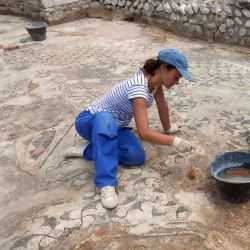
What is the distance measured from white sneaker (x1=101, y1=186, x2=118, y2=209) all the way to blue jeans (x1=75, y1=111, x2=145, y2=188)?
4cm

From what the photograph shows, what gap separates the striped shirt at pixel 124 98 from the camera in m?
3.02

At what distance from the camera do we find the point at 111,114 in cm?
330

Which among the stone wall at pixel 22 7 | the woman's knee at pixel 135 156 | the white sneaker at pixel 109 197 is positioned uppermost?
the woman's knee at pixel 135 156

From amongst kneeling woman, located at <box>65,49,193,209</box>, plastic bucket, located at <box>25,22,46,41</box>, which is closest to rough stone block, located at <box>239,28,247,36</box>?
plastic bucket, located at <box>25,22,46,41</box>

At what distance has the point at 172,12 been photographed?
7473 millimetres

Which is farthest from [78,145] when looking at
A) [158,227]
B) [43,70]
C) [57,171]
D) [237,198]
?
[43,70]

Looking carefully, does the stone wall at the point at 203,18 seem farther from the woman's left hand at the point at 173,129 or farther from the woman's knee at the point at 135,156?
the woman's knee at the point at 135,156

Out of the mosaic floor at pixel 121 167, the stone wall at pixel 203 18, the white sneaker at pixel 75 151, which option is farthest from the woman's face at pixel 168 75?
the stone wall at pixel 203 18

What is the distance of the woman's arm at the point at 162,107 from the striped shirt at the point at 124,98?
24 cm

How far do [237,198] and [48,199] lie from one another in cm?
140

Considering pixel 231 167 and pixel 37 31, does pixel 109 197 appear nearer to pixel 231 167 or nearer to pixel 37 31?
pixel 231 167

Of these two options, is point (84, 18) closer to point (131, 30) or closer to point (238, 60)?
point (131, 30)

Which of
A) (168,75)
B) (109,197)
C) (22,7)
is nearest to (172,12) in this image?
(22,7)

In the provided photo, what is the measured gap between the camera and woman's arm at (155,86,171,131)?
11.4 ft
